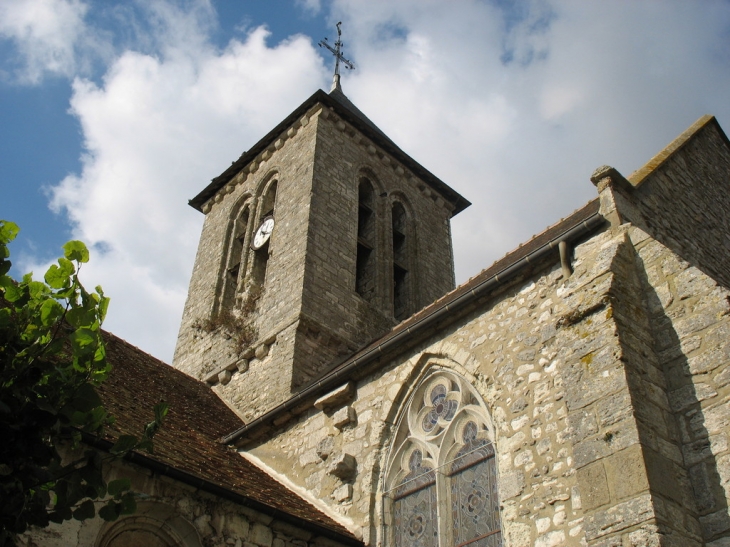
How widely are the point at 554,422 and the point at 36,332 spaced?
400 centimetres

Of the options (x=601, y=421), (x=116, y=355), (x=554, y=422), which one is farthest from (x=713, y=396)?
(x=116, y=355)

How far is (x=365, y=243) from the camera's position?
14.1 meters

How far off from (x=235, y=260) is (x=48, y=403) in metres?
11.6

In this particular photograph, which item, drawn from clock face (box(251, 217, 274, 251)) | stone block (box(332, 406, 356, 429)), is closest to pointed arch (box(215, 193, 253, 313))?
clock face (box(251, 217, 274, 251))

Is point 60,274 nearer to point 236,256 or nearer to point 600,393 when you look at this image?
point 600,393

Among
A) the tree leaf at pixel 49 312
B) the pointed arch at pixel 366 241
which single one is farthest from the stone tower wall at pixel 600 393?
the pointed arch at pixel 366 241

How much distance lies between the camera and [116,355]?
10062 mm

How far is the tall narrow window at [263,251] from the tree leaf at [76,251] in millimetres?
9503

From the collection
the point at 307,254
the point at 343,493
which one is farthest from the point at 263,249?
the point at 343,493

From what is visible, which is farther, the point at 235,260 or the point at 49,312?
the point at 235,260

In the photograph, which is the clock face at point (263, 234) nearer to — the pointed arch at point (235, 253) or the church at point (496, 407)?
the pointed arch at point (235, 253)

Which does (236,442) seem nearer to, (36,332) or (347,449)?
(347,449)

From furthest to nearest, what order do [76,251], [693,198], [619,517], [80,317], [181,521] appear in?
[693,198] → [181,521] → [619,517] → [76,251] → [80,317]

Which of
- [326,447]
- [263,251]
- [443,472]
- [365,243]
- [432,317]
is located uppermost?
[365,243]
